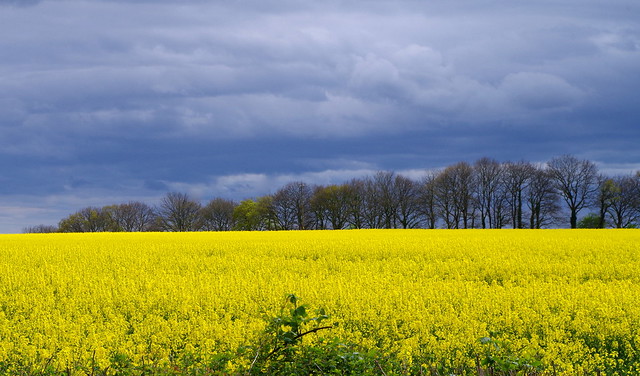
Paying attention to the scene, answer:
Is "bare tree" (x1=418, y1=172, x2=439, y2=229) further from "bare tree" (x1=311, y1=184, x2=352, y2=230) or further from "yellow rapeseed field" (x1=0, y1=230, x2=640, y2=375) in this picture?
"yellow rapeseed field" (x1=0, y1=230, x2=640, y2=375)

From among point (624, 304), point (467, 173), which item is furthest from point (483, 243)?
point (467, 173)

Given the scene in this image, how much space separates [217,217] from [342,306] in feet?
261

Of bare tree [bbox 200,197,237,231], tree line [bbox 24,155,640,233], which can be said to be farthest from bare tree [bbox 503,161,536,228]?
bare tree [bbox 200,197,237,231]

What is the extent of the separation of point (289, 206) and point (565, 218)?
41.2 meters

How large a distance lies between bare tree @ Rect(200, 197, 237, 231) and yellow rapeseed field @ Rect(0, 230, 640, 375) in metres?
67.0

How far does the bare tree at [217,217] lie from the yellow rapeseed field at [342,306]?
220 ft

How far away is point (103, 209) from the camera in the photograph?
89.6 metres

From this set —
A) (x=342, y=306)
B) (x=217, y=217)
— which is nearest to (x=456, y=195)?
(x=217, y=217)

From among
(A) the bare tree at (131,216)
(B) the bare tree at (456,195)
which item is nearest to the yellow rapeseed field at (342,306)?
(B) the bare tree at (456,195)

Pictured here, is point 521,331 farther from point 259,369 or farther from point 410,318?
point 259,369

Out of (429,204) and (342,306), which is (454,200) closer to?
(429,204)

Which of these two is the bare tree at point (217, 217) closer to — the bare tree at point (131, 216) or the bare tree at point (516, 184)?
the bare tree at point (131, 216)

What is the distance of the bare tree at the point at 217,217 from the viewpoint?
288 feet

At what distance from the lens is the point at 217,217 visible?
8869 centimetres
